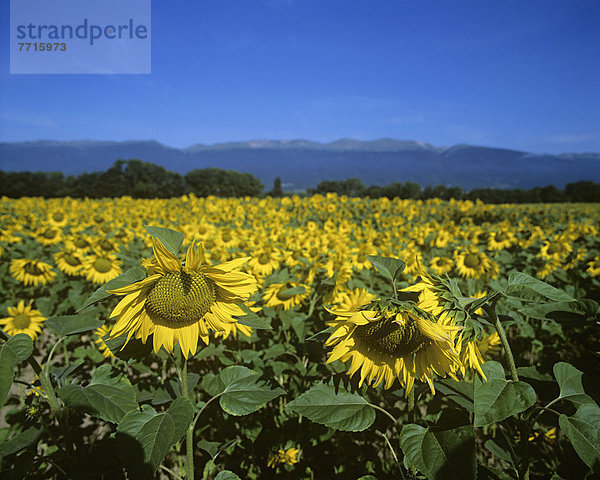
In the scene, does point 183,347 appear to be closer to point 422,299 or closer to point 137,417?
point 137,417

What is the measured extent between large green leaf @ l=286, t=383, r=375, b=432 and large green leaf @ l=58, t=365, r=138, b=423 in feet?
2.55

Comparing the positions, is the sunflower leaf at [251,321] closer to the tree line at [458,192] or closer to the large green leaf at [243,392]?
A: the large green leaf at [243,392]

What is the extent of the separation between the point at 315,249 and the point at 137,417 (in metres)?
4.25

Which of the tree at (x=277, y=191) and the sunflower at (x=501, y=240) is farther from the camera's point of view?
the tree at (x=277, y=191)

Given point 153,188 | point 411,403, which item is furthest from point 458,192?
point 411,403

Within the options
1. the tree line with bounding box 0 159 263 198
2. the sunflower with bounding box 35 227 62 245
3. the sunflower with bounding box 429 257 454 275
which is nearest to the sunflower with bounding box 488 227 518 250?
the sunflower with bounding box 429 257 454 275

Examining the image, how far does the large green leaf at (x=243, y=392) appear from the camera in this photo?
5.14 ft

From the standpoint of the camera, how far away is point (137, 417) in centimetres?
139

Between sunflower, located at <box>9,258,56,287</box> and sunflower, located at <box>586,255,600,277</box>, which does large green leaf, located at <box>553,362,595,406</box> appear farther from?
sunflower, located at <box>9,258,56,287</box>

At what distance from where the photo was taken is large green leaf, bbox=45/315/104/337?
180cm

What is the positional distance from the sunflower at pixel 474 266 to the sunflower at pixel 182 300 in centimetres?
485

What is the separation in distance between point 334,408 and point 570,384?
113 cm

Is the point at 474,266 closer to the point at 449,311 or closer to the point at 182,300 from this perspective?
the point at 449,311

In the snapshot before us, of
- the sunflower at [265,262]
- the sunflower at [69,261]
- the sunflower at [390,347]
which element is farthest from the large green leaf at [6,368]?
the sunflower at [69,261]
